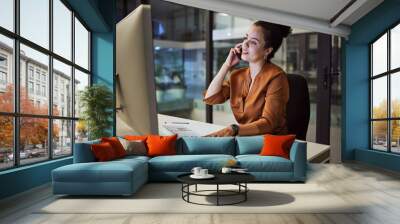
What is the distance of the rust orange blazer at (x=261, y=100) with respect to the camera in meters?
8.31

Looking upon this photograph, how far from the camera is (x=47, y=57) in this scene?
6.21 m

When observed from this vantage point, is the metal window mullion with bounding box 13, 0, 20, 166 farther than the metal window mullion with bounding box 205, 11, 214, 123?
No

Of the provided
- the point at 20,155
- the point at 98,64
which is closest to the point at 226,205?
the point at 20,155

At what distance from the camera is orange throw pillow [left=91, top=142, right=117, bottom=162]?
5.69 m

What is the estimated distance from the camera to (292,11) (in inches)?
322

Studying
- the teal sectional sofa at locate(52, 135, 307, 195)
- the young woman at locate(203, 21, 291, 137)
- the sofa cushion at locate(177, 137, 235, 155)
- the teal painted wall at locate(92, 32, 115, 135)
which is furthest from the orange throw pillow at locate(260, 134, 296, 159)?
the teal painted wall at locate(92, 32, 115, 135)

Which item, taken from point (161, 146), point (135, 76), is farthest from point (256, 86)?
point (161, 146)

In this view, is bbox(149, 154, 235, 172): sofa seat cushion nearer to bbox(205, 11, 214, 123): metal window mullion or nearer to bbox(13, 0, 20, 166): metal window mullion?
bbox(13, 0, 20, 166): metal window mullion

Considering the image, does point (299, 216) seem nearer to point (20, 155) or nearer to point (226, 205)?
point (226, 205)

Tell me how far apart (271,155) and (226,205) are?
2217 mm

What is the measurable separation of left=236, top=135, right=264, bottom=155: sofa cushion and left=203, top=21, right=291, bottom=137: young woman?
1230 millimetres

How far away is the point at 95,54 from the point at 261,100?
358cm

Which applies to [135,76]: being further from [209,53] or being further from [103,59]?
[209,53]

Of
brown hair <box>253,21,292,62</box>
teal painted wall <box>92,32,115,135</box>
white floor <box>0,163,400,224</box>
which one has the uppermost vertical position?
brown hair <box>253,21,292,62</box>
